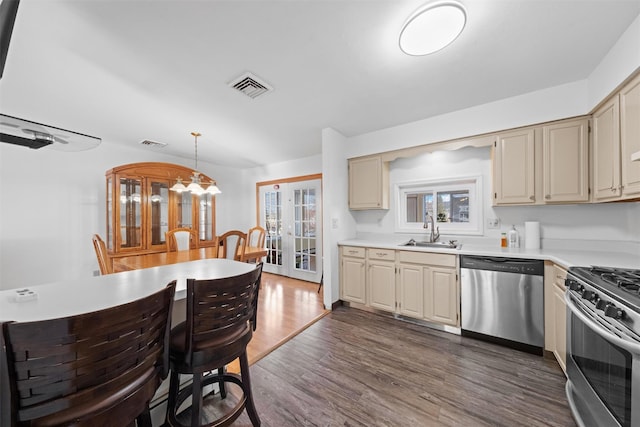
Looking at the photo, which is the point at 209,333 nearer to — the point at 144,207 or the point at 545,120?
the point at 545,120

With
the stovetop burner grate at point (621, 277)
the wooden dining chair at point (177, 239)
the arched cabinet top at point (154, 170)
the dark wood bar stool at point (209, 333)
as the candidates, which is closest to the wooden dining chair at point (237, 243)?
the wooden dining chair at point (177, 239)

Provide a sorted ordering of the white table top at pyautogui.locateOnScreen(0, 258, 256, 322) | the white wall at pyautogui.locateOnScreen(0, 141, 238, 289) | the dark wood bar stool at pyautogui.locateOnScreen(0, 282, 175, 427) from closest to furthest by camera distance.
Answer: the dark wood bar stool at pyautogui.locateOnScreen(0, 282, 175, 427), the white table top at pyautogui.locateOnScreen(0, 258, 256, 322), the white wall at pyautogui.locateOnScreen(0, 141, 238, 289)

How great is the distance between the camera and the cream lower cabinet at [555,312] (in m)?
1.85

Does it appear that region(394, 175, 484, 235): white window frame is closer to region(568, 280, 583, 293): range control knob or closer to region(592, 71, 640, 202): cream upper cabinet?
region(592, 71, 640, 202): cream upper cabinet

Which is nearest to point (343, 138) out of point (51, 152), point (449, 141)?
point (449, 141)

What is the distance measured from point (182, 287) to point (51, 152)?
155 inches

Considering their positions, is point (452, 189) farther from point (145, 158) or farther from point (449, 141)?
point (145, 158)

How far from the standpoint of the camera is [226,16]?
1.50 metres

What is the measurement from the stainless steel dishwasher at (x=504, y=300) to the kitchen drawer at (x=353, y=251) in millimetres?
1159

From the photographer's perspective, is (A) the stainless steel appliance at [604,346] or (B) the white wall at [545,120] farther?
(B) the white wall at [545,120]

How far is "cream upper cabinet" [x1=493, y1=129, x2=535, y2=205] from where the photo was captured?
2.40 metres

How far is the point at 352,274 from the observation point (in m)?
3.24

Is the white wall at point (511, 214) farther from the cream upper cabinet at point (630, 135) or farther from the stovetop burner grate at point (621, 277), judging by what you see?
the stovetop burner grate at point (621, 277)

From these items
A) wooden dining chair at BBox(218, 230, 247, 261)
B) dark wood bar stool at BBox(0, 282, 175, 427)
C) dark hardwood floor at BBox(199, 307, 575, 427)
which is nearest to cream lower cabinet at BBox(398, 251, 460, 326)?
dark hardwood floor at BBox(199, 307, 575, 427)
